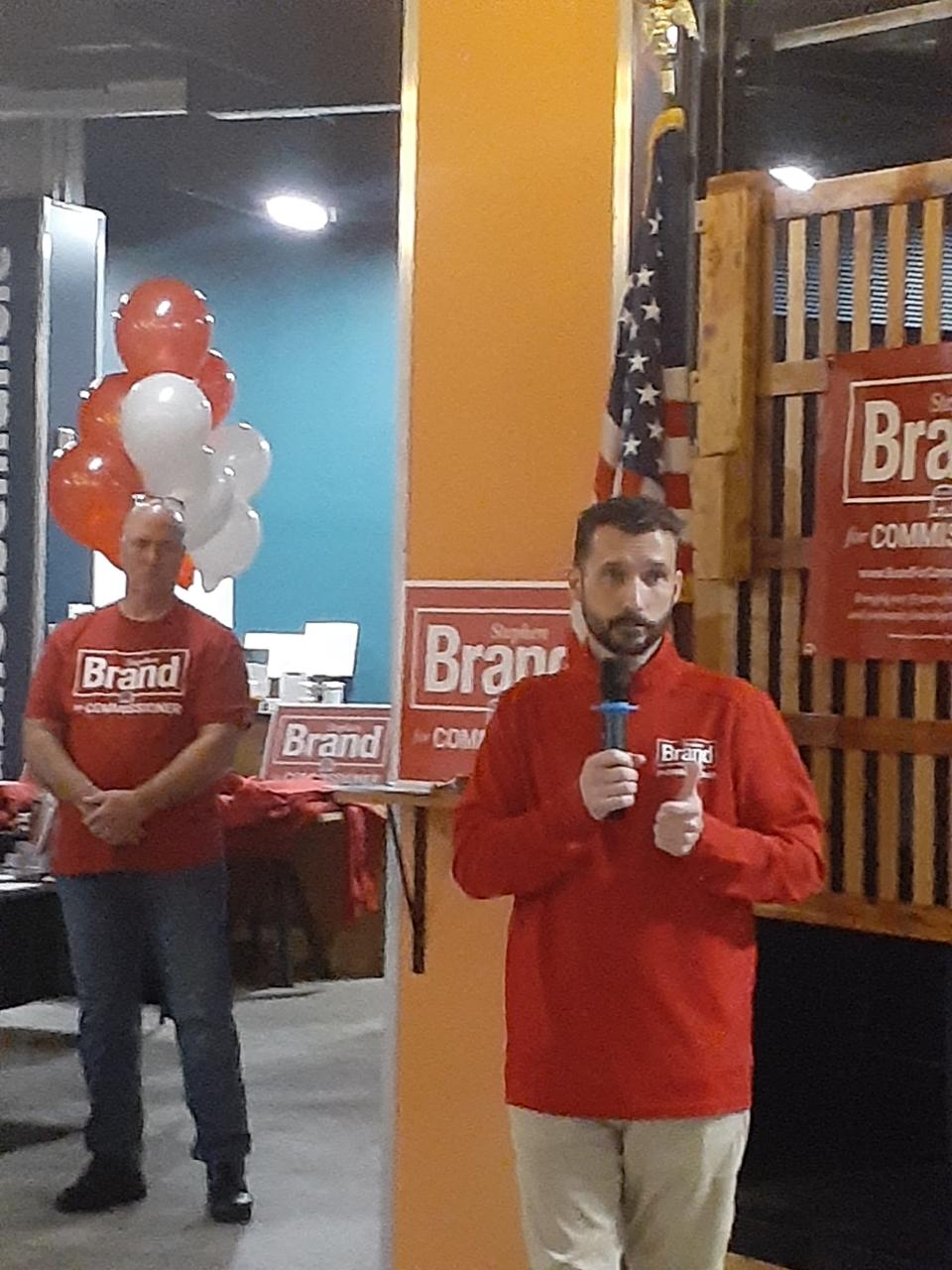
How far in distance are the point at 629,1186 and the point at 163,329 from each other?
352cm

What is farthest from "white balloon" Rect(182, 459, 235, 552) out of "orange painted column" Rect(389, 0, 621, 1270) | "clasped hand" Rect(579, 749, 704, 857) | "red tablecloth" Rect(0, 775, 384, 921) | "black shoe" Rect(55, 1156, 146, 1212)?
"clasped hand" Rect(579, 749, 704, 857)

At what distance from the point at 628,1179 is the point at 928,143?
193 centimetres

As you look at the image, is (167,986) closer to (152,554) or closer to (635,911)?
(152,554)

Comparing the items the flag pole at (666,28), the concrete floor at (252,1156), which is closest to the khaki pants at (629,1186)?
the concrete floor at (252,1156)

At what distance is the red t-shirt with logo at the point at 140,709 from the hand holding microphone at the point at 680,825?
6.12 ft

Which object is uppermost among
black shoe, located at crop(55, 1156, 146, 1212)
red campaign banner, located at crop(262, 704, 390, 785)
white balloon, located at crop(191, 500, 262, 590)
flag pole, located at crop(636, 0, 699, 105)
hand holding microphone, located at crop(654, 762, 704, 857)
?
flag pole, located at crop(636, 0, 699, 105)

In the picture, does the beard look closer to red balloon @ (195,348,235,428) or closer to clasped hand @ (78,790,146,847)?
clasped hand @ (78,790,146,847)

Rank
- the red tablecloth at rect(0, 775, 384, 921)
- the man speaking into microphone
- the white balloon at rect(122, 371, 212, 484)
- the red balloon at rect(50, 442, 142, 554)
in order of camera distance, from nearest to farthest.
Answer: the man speaking into microphone
the white balloon at rect(122, 371, 212, 484)
the red balloon at rect(50, 442, 142, 554)
the red tablecloth at rect(0, 775, 384, 921)

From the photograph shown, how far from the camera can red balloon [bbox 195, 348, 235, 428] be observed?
5395mm

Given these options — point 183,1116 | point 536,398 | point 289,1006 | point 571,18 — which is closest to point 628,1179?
point 536,398

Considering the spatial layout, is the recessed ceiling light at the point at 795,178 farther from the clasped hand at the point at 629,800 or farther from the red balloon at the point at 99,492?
the red balloon at the point at 99,492

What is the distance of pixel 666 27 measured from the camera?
9.91 feet

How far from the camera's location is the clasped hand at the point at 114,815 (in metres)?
3.71

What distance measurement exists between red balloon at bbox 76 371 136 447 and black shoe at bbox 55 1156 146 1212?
213cm
